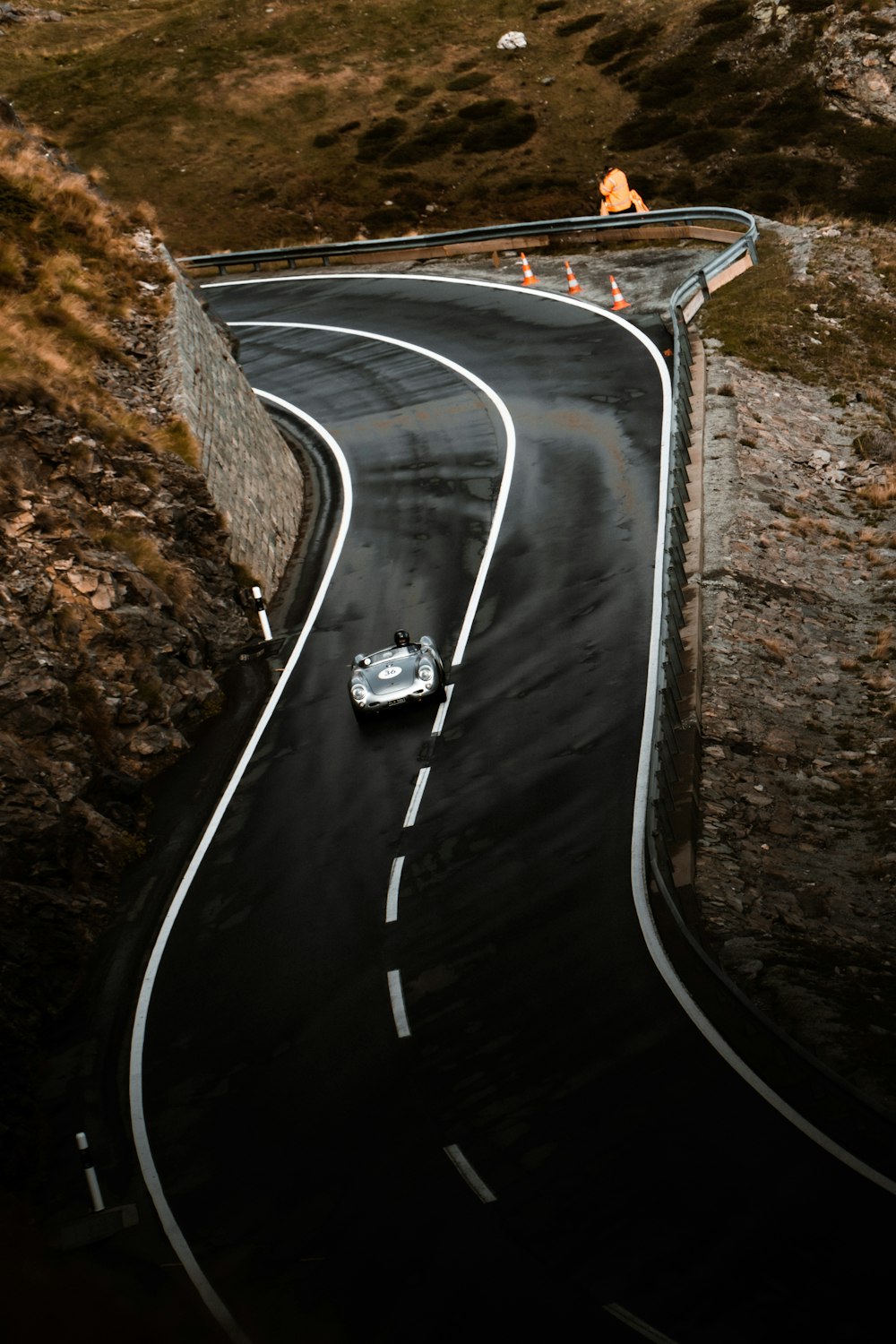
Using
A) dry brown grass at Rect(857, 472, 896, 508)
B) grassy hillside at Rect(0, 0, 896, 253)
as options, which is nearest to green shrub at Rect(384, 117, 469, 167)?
grassy hillside at Rect(0, 0, 896, 253)

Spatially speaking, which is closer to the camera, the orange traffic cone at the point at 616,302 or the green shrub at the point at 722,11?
the orange traffic cone at the point at 616,302

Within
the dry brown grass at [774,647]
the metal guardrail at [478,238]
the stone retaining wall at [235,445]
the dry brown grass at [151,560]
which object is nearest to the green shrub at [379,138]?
the metal guardrail at [478,238]

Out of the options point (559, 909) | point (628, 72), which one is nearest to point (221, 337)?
point (559, 909)

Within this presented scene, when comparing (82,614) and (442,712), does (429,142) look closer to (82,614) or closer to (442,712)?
(82,614)

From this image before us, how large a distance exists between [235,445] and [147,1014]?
15296mm

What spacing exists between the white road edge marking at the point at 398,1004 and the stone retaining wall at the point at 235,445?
42.3ft

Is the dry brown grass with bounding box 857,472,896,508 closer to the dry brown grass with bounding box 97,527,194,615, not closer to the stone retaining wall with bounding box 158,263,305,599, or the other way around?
the stone retaining wall with bounding box 158,263,305,599

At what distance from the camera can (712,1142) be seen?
12.1 metres

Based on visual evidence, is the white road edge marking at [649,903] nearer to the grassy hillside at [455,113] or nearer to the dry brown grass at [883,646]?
the dry brown grass at [883,646]

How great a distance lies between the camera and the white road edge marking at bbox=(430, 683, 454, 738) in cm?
2127

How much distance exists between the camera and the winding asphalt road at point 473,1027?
36.5 feet

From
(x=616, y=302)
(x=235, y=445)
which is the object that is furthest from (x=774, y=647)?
(x=616, y=302)

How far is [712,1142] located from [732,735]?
8438 mm

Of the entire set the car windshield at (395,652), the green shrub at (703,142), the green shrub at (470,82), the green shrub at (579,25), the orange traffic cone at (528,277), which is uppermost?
the green shrub at (579,25)
